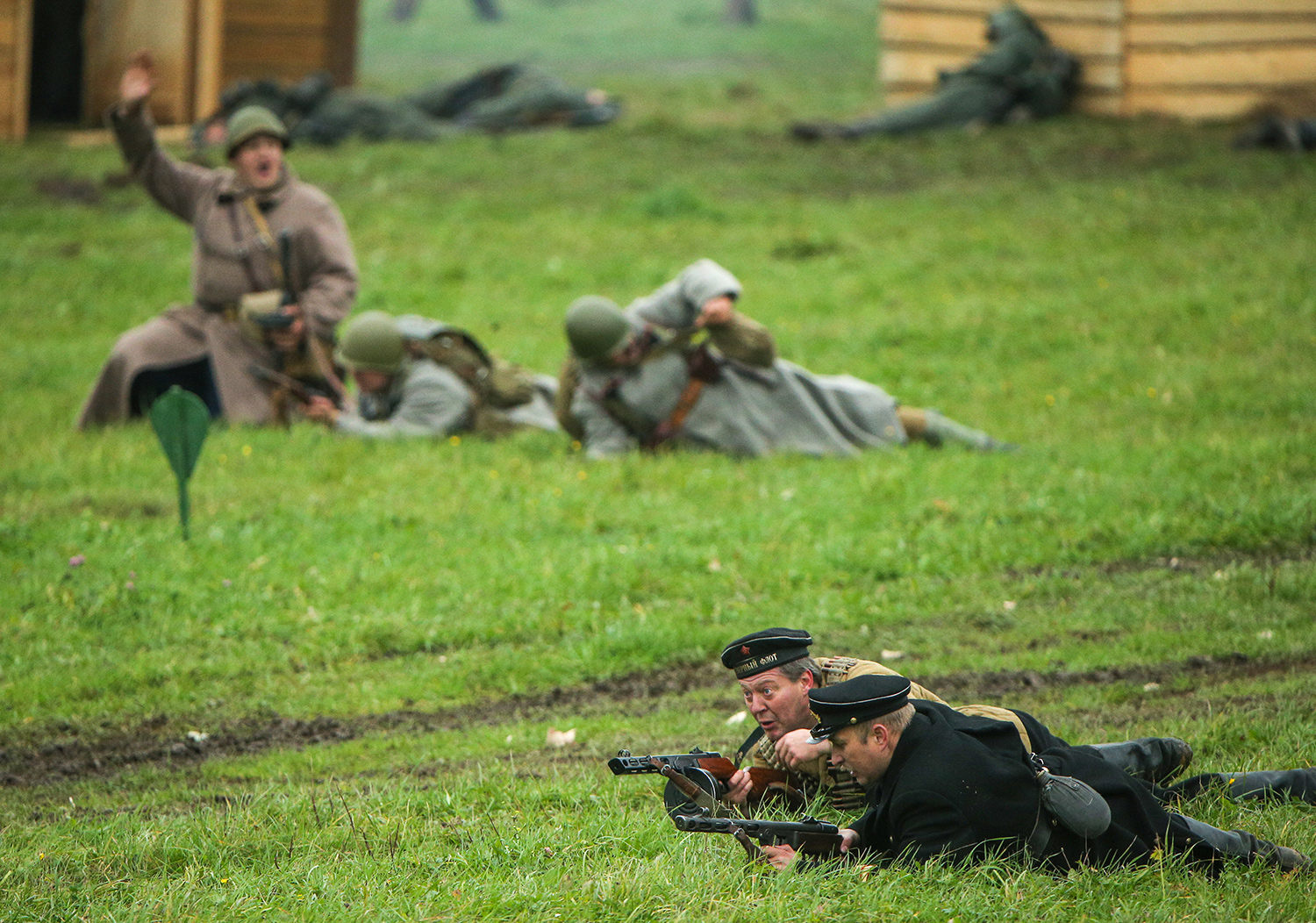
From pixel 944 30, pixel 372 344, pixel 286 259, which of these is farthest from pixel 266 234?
pixel 944 30

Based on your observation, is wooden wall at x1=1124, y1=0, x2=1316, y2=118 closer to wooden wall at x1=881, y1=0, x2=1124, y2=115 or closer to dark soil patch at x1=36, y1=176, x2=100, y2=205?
wooden wall at x1=881, y1=0, x2=1124, y2=115

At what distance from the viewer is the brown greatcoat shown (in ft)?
32.3

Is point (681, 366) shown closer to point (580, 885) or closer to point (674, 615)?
point (674, 615)

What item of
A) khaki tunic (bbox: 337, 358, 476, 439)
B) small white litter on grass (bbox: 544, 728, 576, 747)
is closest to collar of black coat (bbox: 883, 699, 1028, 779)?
small white litter on grass (bbox: 544, 728, 576, 747)

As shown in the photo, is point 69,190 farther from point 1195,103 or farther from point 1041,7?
point 1195,103

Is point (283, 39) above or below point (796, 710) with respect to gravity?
above

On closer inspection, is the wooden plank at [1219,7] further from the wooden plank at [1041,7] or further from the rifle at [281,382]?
the rifle at [281,382]

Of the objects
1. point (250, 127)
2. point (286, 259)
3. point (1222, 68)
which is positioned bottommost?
point (286, 259)

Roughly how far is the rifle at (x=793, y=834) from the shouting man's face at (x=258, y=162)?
7.14 metres

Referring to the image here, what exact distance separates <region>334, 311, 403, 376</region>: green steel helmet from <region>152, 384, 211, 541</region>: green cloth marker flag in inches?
83.4

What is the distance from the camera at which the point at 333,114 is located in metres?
18.1

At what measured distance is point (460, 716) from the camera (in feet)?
19.6

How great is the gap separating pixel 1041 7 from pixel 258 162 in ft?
35.9

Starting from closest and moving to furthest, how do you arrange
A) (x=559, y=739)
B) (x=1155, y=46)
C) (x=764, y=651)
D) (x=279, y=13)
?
1. (x=764, y=651)
2. (x=559, y=739)
3. (x=1155, y=46)
4. (x=279, y=13)
